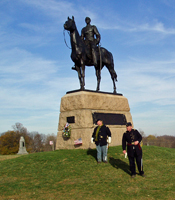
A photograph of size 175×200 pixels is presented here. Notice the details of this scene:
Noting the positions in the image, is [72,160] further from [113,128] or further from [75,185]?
[113,128]

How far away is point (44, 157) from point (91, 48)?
19.6ft

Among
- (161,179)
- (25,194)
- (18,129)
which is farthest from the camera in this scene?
(18,129)

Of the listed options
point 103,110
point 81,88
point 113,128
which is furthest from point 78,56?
point 113,128

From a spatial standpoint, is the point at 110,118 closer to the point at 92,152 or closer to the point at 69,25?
the point at 92,152

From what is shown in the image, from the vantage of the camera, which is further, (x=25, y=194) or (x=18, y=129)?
(x=18, y=129)

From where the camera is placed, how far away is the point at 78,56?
12.5m

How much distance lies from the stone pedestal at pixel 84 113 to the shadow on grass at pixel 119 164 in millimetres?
1940

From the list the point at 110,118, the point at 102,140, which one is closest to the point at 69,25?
the point at 110,118

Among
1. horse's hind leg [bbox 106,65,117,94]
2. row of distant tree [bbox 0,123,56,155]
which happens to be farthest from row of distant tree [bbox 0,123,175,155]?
horse's hind leg [bbox 106,65,117,94]

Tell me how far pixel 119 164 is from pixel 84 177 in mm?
1729

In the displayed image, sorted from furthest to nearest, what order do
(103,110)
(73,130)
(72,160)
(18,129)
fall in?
(18,129), (103,110), (73,130), (72,160)

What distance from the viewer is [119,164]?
9.09 m

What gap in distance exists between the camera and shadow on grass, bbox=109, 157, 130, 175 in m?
8.57

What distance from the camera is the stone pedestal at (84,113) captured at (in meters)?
11.5
